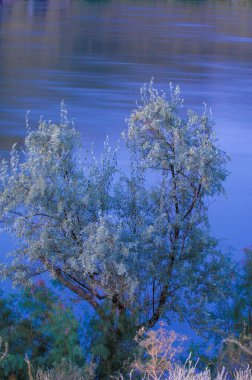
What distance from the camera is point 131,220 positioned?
7324mm

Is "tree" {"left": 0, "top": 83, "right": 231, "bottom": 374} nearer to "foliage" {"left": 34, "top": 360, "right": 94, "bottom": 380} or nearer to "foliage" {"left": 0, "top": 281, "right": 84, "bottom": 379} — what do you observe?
"foliage" {"left": 0, "top": 281, "right": 84, "bottom": 379}

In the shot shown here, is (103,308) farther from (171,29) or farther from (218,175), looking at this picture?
(171,29)

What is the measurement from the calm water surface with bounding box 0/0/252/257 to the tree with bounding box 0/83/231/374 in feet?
7.50

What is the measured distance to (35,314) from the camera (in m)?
6.77

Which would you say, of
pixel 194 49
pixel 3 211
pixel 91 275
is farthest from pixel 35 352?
pixel 194 49

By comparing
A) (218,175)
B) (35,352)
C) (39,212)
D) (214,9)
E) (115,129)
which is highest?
(214,9)

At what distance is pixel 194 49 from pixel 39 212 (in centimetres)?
2577

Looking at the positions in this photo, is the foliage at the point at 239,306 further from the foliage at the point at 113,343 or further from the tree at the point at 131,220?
the foliage at the point at 113,343

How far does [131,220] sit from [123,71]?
1842 cm

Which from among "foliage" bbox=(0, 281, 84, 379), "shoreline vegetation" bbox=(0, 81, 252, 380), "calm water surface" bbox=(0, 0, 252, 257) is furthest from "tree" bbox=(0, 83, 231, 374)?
"calm water surface" bbox=(0, 0, 252, 257)

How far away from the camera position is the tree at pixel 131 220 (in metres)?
6.77

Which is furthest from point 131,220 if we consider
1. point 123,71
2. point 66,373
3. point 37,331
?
point 123,71

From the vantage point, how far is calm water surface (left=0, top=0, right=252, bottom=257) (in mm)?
15766

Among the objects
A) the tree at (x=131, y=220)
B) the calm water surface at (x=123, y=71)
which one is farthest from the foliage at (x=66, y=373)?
the calm water surface at (x=123, y=71)
